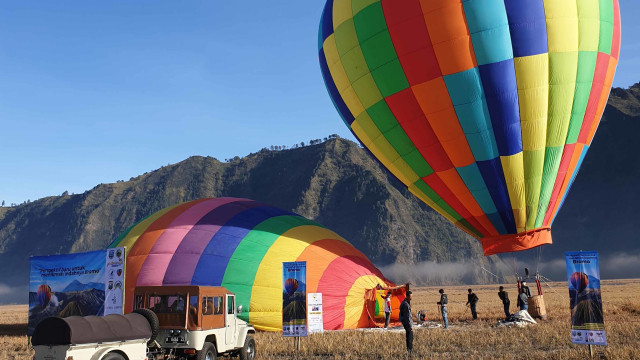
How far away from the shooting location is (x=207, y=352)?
11.9m

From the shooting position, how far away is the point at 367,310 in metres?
19.4

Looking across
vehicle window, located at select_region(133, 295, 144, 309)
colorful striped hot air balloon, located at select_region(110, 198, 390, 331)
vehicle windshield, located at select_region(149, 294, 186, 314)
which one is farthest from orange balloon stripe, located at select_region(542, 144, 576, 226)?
vehicle window, located at select_region(133, 295, 144, 309)

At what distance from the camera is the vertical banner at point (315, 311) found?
1675 cm

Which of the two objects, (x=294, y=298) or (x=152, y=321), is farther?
(x=294, y=298)

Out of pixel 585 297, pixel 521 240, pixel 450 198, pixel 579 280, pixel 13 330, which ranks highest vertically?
pixel 450 198

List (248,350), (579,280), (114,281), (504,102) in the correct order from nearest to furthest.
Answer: (579,280), (248,350), (114,281), (504,102)

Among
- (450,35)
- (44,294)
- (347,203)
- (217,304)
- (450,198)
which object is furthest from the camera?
(347,203)

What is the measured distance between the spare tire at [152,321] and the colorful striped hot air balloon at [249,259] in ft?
21.0

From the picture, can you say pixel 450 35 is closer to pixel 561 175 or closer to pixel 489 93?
pixel 489 93

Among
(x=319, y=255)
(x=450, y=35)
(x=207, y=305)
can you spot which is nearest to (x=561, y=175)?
(x=450, y=35)

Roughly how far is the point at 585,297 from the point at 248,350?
25.8 ft

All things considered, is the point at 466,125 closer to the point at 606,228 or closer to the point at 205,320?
the point at 205,320

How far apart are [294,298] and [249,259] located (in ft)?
12.8

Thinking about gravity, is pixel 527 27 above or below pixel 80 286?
above
